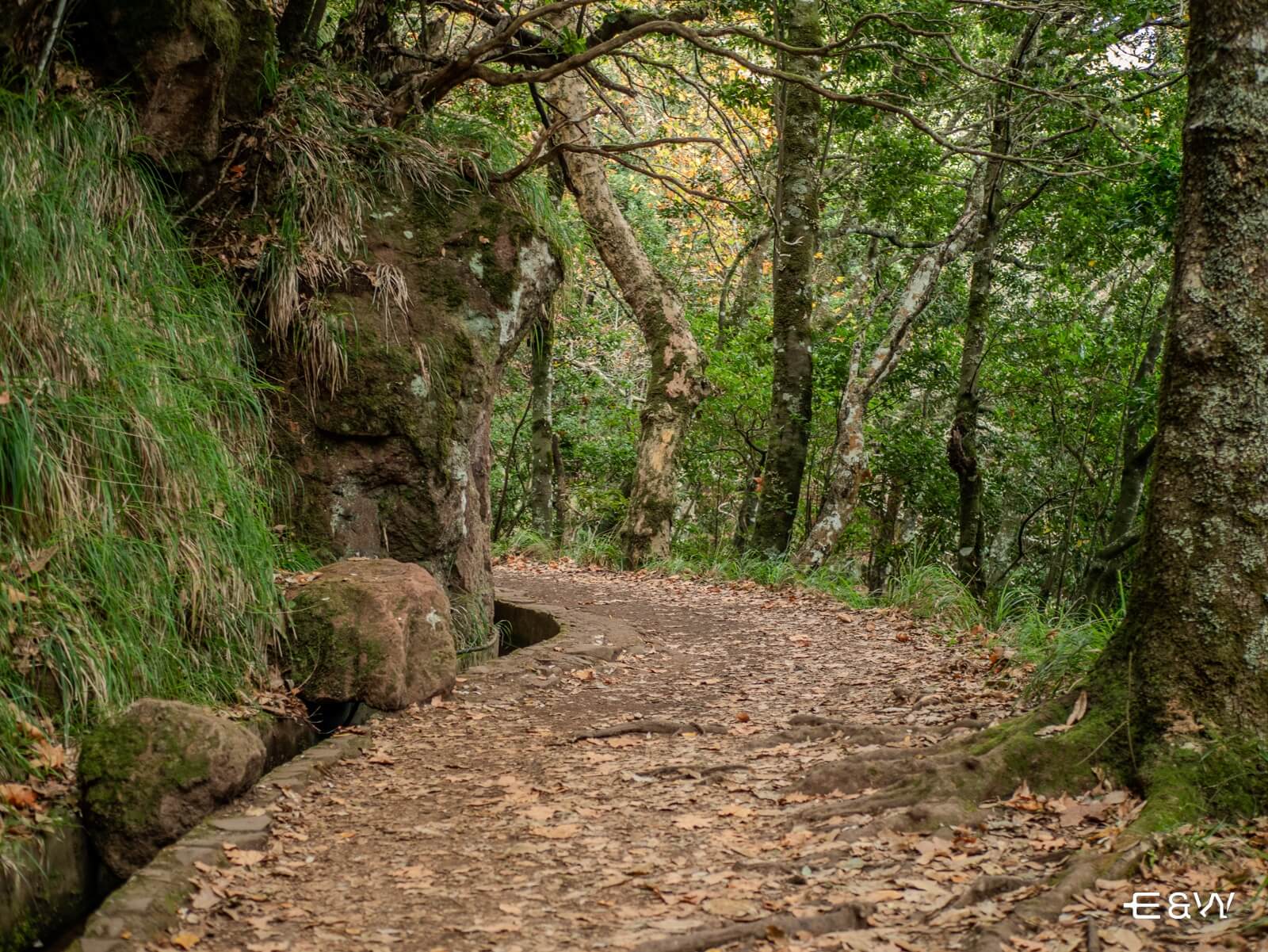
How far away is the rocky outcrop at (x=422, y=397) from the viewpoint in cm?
669

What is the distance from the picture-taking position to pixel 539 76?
720 centimetres

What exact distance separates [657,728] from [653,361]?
26.1 feet

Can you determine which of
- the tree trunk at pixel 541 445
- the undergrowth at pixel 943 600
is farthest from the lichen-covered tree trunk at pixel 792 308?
the tree trunk at pixel 541 445

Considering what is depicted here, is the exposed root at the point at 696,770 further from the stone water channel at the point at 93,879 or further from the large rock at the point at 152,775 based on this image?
the large rock at the point at 152,775

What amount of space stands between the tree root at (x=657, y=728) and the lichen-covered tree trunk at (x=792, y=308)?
6.66 m

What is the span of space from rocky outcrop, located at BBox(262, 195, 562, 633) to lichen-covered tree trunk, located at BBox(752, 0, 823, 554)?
470cm

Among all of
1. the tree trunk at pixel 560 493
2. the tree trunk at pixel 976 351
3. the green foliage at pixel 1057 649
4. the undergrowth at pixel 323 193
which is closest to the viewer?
the green foliage at pixel 1057 649

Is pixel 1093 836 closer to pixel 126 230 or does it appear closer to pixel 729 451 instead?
pixel 126 230

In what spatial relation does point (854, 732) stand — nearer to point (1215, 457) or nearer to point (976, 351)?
point (1215, 457)

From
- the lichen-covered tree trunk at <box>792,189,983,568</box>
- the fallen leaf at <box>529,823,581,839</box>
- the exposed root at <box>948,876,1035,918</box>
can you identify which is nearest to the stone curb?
the fallen leaf at <box>529,823,581,839</box>

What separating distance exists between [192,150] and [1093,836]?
612cm

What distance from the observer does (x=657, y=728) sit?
221 inches

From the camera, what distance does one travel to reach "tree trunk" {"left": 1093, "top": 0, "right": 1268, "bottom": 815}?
361 cm

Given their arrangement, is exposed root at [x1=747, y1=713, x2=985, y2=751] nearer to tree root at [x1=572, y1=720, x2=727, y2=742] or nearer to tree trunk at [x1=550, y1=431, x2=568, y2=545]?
tree root at [x1=572, y1=720, x2=727, y2=742]
